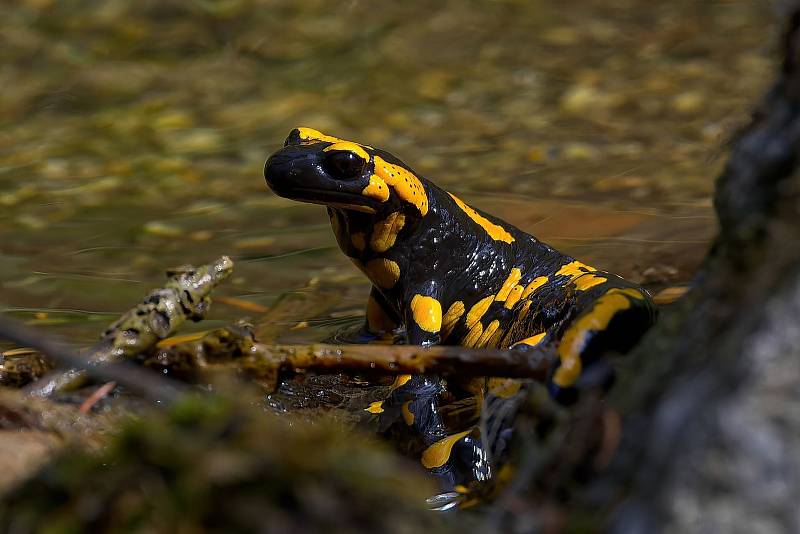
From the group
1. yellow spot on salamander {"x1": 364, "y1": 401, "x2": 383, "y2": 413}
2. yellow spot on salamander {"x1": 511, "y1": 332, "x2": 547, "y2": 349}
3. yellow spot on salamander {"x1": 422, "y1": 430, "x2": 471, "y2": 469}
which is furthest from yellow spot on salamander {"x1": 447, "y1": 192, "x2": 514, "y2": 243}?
yellow spot on salamander {"x1": 422, "y1": 430, "x2": 471, "y2": 469}

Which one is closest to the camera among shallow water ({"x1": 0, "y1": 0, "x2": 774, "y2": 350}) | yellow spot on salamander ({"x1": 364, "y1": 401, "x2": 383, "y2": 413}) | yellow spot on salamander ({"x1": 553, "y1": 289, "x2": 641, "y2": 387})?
yellow spot on salamander ({"x1": 553, "y1": 289, "x2": 641, "y2": 387})

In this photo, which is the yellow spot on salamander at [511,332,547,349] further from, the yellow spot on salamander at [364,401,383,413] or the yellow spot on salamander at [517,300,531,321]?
the yellow spot on salamander at [364,401,383,413]

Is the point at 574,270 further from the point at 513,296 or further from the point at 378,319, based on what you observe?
the point at 378,319

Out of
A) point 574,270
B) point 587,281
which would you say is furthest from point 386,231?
point 587,281

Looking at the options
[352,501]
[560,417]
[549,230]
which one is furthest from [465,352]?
[549,230]

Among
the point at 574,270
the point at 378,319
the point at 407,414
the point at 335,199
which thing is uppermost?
the point at 335,199

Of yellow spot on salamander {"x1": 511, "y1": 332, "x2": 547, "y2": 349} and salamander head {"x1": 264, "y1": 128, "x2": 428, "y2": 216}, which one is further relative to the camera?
salamander head {"x1": 264, "y1": 128, "x2": 428, "y2": 216}
